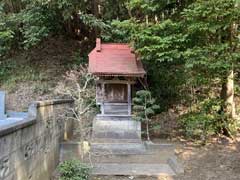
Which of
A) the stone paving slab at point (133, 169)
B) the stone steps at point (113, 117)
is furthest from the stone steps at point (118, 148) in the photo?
the stone steps at point (113, 117)

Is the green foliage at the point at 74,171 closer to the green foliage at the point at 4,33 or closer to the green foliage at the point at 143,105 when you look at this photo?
the green foliage at the point at 143,105

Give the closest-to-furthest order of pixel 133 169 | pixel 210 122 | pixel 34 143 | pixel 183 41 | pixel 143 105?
1. pixel 34 143
2. pixel 133 169
3. pixel 183 41
4. pixel 210 122
5. pixel 143 105

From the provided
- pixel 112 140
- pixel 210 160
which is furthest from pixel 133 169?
pixel 112 140

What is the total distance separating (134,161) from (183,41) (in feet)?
12.1

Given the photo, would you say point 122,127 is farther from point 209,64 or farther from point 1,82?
point 1,82

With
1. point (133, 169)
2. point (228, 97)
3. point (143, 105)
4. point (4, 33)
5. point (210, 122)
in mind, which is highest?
point (4, 33)

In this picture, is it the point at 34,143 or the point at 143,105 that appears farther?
the point at 143,105

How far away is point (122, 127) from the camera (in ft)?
38.1

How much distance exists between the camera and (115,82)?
12.3 m

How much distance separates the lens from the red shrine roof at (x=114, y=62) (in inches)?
460

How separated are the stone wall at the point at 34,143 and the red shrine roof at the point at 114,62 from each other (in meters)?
1.96

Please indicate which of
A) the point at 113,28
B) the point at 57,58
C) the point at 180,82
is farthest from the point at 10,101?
the point at 180,82

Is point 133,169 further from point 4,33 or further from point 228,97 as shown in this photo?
point 4,33

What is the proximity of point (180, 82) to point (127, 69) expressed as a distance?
3.18 meters
